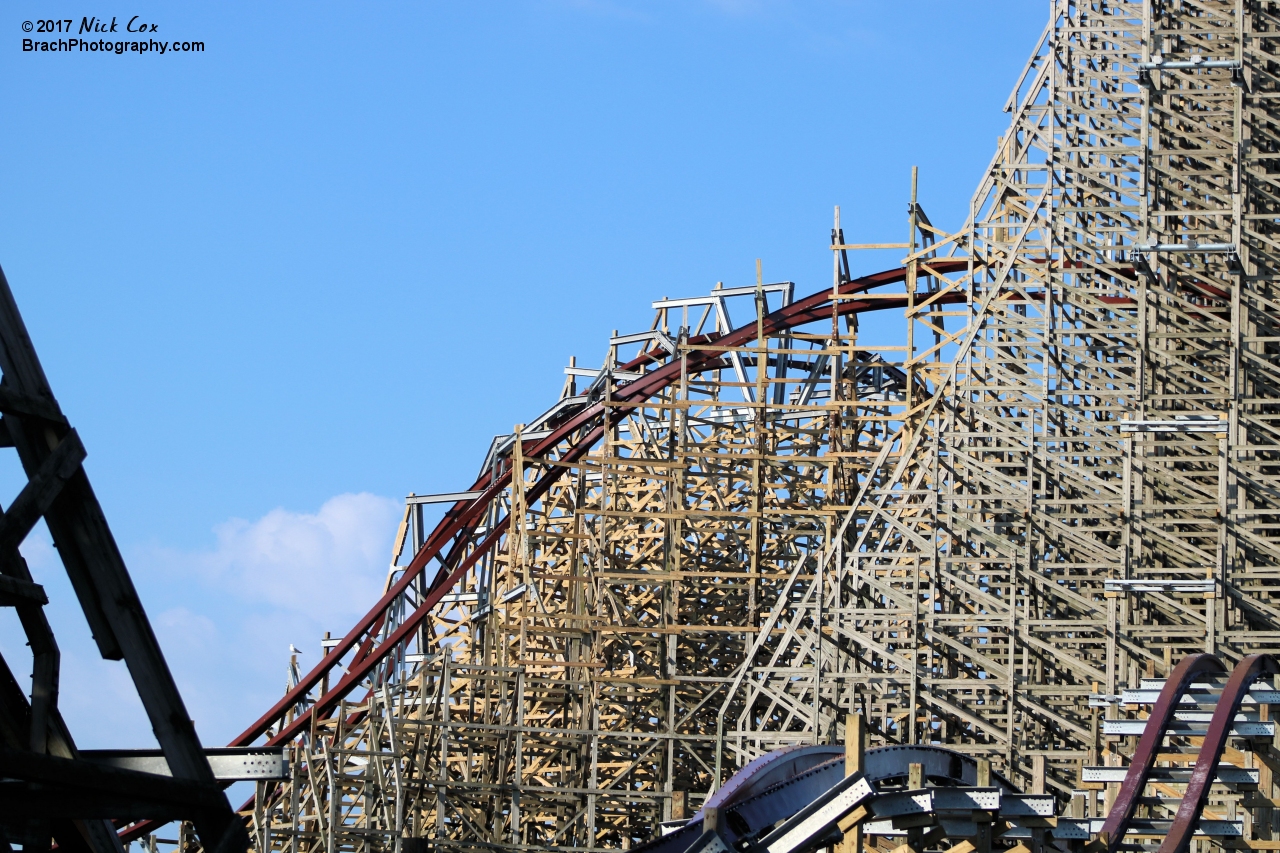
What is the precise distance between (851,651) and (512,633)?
249 inches

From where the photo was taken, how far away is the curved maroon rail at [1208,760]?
1714cm

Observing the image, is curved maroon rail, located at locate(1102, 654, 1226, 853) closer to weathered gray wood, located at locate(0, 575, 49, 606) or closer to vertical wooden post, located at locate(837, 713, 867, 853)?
vertical wooden post, located at locate(837, 713, 867, 853)

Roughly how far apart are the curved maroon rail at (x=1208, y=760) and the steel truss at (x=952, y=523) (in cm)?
339

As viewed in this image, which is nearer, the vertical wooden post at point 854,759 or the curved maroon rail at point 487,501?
the vertical wooden post at point 854,759

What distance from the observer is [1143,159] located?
2584cm

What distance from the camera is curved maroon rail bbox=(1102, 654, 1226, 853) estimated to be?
1731 centimetres

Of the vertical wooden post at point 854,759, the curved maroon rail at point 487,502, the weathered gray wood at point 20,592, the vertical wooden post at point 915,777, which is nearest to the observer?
the weathered gray wood at point 20,592

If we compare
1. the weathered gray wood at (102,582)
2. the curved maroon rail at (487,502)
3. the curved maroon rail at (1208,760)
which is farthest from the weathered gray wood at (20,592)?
the curved maroon rail at (487,502)

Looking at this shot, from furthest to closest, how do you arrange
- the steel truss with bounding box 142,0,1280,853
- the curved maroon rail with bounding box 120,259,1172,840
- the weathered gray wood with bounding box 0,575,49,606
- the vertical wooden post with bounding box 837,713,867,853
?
the curved maroon rail with bounding box 120,259,1172,840
the steel truss with bounding box 142,0,1280,853
the vertical wooden post with bounding box 837,713,867,853
the weathered gray wood with bounding box 0,575,49,606

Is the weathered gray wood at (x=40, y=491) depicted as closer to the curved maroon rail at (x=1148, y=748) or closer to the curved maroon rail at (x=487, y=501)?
the curved maroon rail at (x=1148, y=748)

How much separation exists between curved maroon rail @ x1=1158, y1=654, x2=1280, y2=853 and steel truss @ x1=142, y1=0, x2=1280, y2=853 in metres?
3.39

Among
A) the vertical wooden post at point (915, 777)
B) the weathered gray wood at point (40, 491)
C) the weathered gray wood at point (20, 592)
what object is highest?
the weathered gray wood at point (40, 491)

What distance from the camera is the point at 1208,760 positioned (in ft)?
57.6

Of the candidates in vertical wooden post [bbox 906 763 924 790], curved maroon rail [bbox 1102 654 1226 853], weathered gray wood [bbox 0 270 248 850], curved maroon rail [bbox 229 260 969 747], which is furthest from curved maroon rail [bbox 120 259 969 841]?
weathered gray wood [bbox 0 270 248 850]
